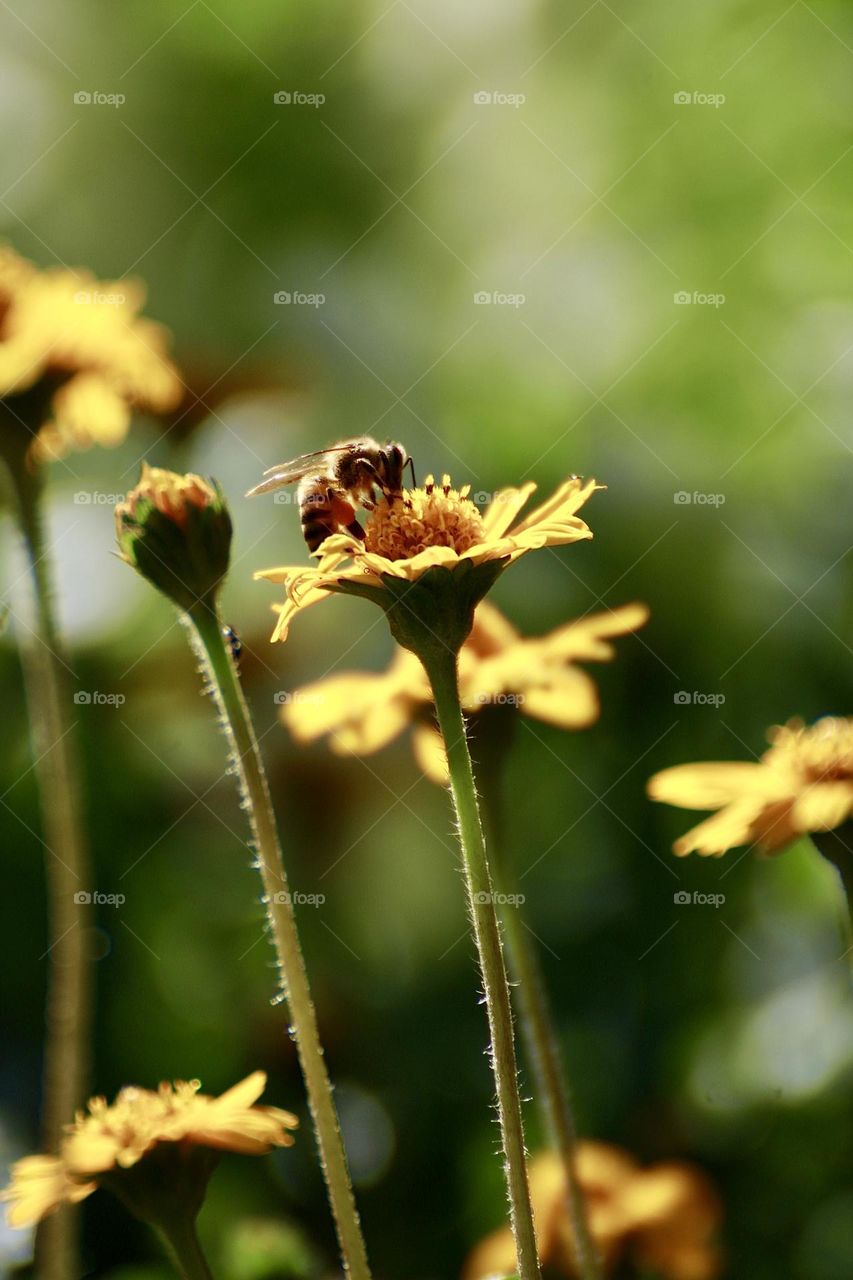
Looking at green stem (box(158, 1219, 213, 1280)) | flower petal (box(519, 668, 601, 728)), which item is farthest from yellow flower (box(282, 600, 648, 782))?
green stem (box(158, 1219, 213, 1280))

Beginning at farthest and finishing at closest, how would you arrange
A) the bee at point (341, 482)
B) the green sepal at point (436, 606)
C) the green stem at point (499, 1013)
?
the bee at point (341, 482) < the green sepal at point (436, 606) < the green stem at point (499, 1013)

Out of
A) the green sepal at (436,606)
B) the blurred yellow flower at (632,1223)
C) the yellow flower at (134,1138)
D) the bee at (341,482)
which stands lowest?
the blurred yellow flower at (632,1223)

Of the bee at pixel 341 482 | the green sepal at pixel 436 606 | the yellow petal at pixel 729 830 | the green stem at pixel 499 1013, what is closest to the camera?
the green stem at pixel 499 1013

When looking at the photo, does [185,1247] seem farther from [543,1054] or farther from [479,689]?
[479,689]

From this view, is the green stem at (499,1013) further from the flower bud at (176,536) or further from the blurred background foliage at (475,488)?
the blurred background foliage at (475,488)

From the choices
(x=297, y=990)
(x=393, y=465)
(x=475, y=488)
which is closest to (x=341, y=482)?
(x=393, y=465)

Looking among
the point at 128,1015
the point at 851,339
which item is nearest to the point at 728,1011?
the point at 128,1015

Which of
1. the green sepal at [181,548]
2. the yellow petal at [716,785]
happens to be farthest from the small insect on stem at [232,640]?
the yellow petal at [716,785]

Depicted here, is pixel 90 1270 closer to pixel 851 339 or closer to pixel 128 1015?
pixel 128 1015
